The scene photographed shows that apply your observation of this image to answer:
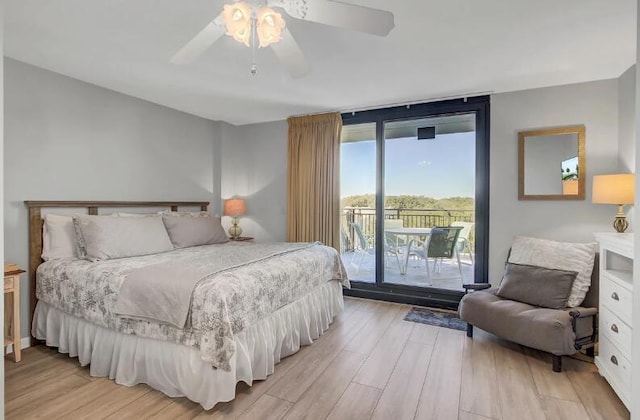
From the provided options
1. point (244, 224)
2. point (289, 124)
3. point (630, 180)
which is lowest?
point (244, 224)

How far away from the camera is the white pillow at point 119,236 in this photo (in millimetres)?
2684

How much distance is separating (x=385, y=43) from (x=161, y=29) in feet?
5.20

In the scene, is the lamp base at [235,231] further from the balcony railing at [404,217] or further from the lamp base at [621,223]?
the lamp base at [621,223]

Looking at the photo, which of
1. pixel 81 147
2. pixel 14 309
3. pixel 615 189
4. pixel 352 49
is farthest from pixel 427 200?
pixel 14 309

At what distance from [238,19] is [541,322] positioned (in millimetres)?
2864

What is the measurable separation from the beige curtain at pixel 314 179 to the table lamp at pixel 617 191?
2.57 m

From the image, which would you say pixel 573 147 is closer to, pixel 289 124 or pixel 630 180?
pixel 630 180

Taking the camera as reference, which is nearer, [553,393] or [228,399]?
[228,399]

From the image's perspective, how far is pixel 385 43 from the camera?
2.40m

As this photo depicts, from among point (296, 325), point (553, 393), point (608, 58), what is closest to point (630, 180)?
point (608, 58)

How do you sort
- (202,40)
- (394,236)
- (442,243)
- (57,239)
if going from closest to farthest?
1. (202,40)
2. (57,239)
3. (442,243)
4. (394,236)

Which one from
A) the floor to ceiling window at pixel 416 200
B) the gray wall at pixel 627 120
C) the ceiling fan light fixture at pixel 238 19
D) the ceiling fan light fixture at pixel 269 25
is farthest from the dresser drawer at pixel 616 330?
the ceiling fan light fixture at pixel 238 19

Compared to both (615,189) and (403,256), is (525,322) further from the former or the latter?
(403,256)

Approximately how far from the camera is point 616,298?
2.21 metres
